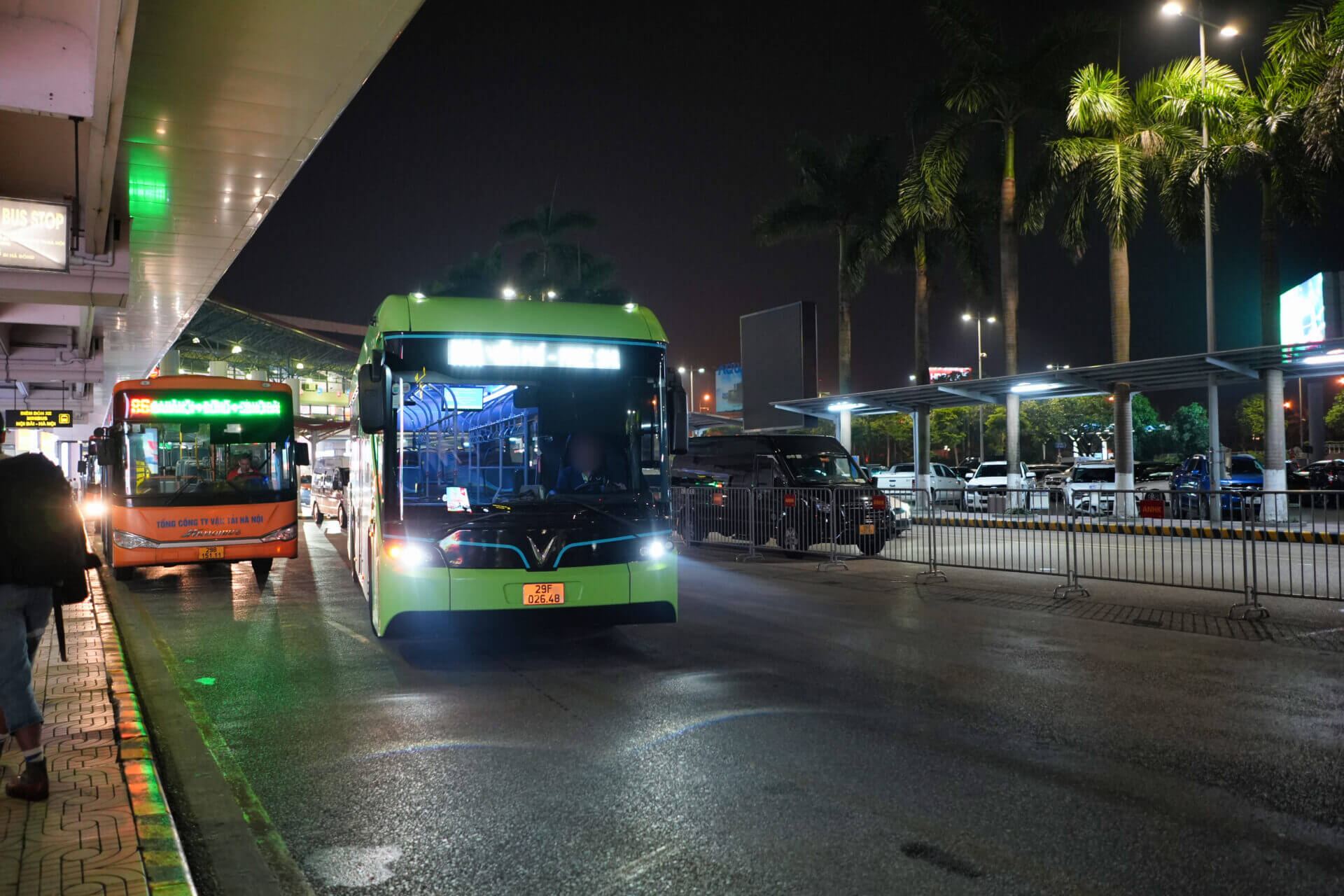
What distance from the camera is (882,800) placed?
16.7ft

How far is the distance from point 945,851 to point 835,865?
0.53 meters

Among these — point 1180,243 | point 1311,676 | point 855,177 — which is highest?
point 855,177

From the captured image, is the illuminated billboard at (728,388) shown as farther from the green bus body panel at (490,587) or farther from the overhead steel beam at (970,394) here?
the green bus body panel at (490,587)

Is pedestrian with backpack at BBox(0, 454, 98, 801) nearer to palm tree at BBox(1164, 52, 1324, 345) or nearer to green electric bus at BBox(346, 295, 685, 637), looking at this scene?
green electric bus at BBox(346, 295, 685, 637)

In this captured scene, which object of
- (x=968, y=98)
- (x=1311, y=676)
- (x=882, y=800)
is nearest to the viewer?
(x=882, y=800)

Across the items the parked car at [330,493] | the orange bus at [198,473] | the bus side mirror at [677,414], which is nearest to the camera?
the bus side mirror at [677,414]

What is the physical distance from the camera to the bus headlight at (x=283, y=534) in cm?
1440

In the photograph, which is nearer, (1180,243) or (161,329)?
(161,329)

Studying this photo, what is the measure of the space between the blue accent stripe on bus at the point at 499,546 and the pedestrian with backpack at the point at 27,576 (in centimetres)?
328

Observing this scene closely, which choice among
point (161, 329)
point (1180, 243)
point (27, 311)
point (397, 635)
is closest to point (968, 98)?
point (1180, 243)

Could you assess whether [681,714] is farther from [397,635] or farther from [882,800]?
[397,635]

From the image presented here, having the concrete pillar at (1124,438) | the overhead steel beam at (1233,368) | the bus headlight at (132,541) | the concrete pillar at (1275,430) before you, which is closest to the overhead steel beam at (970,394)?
the concrete pillar at (1124,438)

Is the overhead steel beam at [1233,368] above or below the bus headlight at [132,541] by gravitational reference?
above

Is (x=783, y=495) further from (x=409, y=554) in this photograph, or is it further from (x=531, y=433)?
(x=409, y=554)
